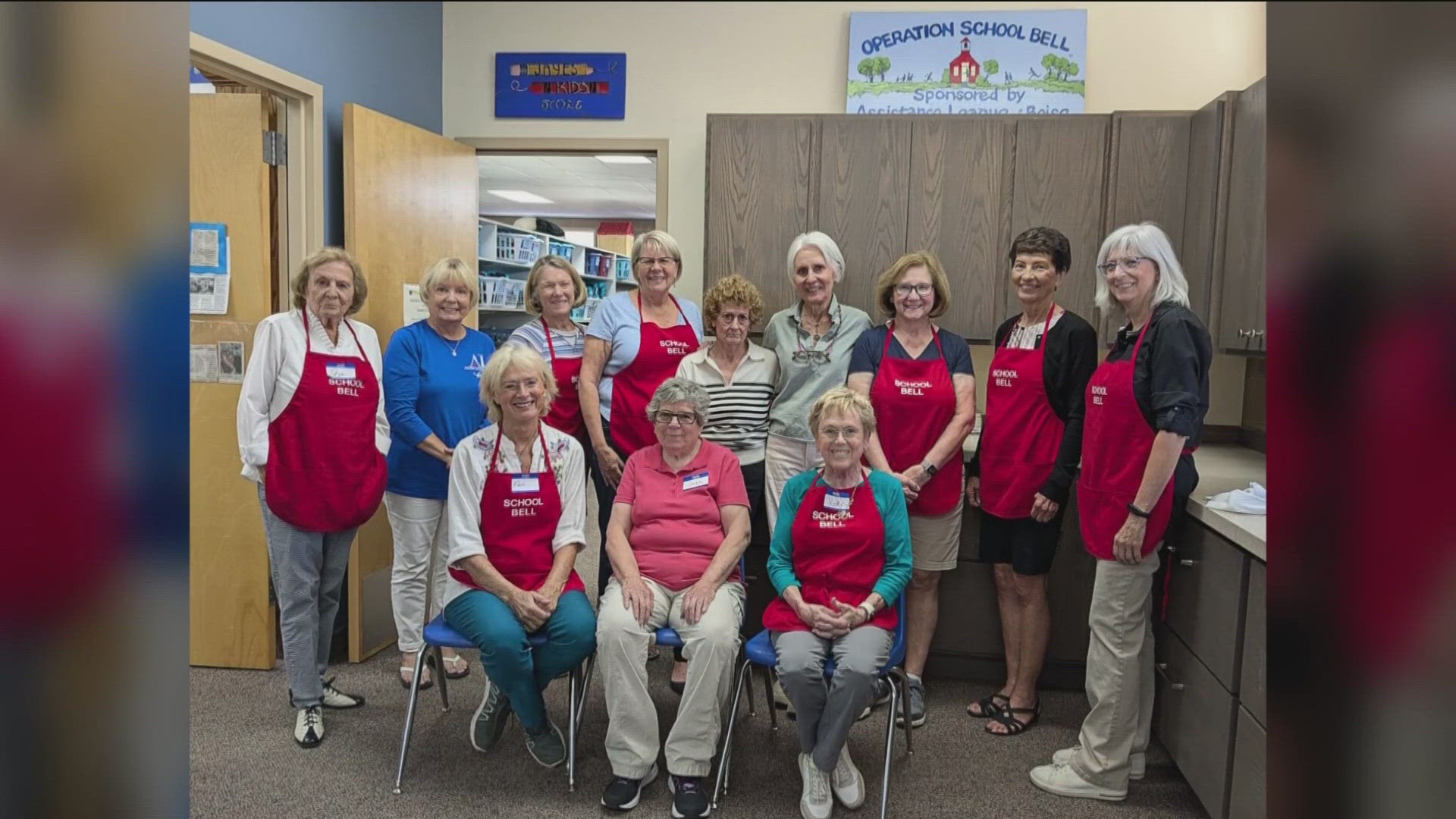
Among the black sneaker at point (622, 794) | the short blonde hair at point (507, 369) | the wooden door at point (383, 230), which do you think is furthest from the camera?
the wooden door at point (383, 230)

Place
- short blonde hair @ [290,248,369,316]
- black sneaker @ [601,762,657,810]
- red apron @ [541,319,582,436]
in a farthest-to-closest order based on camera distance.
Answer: red apron @ [541,319,582,436] → short blonde hair @ [290,248,369,316] → black sneaker @ [601,762,657,810]

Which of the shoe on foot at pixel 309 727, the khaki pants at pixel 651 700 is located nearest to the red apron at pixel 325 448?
the shoe on foot at pixel 309 727

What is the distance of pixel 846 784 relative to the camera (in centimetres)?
230

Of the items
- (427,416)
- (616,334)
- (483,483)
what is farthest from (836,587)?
(427,416)

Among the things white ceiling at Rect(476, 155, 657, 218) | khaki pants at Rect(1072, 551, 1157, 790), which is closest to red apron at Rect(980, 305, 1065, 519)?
khaki pants at Rect(1072, 551, 1157, 790)

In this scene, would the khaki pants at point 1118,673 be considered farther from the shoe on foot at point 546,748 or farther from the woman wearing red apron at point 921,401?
the shoe on foot at point 546,748

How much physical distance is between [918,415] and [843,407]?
44 centimetres

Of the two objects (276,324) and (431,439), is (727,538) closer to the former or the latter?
(431,439)

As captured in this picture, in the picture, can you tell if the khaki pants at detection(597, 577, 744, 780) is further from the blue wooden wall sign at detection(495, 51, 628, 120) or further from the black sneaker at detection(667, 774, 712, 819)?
the blue wooden wall sign at detection(495, 51, 628, 120)

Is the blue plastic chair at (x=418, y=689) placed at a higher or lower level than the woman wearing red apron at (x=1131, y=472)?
lower

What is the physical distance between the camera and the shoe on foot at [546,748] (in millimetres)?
2432

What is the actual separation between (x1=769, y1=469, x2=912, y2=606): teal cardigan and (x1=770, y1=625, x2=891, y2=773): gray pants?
0.13 m

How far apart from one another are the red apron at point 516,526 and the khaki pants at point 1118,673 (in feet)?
4.50

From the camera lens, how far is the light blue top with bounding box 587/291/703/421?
2.88 meters
